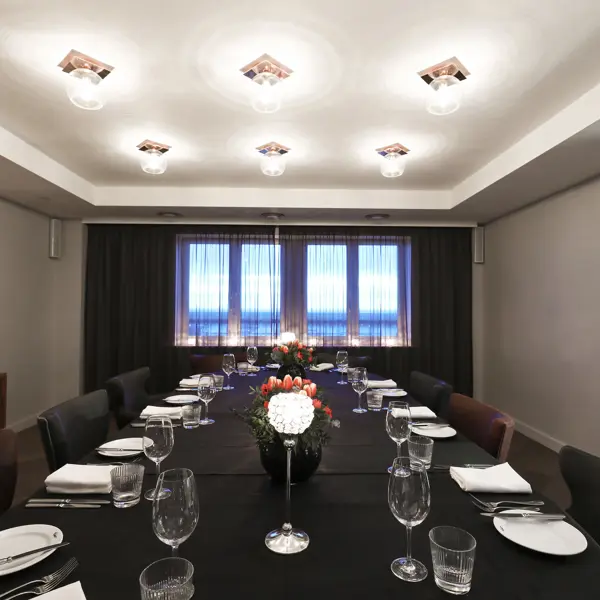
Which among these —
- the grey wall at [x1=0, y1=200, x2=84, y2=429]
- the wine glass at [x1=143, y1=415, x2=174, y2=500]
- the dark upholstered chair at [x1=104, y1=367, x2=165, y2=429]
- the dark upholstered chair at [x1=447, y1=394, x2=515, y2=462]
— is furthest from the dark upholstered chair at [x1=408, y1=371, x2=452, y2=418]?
the grey wall at [x1=0, y1=200, x2=84, y2=429]

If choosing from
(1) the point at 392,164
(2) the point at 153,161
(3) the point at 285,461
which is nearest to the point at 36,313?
(2) the point at 153,161

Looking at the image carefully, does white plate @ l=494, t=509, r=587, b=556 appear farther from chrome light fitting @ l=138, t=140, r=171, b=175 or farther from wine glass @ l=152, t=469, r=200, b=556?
chrome light fitting @ l=138, t=140, r=171, b=175

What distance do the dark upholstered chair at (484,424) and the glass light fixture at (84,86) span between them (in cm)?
257

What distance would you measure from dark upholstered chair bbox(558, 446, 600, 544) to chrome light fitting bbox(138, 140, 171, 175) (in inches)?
131

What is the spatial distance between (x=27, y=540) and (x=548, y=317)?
14.5 ft

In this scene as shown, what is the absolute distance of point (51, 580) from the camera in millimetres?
883

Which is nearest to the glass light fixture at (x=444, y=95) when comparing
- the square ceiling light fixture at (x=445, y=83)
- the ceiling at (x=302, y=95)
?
the square ceiling light fixture at (x=445, y=83)

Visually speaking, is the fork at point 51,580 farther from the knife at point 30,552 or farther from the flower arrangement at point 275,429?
the flower arrangement at point 275,429

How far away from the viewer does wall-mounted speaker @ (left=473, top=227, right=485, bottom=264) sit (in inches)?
216

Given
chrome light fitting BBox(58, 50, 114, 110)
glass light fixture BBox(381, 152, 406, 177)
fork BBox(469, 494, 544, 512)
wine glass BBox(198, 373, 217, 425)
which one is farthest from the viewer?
glass light fixture BBox(381, 152, 406, 177)

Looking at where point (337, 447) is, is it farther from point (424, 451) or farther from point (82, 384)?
point (82, 384)

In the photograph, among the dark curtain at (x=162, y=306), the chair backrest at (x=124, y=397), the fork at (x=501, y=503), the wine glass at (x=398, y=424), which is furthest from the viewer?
the dark curtain at (x=162, y=306)

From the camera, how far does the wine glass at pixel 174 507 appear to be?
2.81 ft

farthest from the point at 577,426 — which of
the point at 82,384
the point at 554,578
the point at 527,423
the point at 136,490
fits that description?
the point at 82,384
